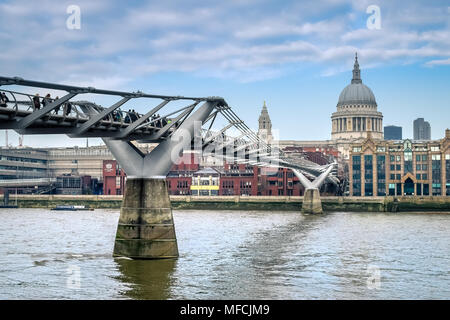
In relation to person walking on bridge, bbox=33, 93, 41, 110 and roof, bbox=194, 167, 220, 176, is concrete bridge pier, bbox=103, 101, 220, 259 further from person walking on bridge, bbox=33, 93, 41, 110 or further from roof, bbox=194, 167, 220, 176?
roof, bbox=194, 167, 220, 176

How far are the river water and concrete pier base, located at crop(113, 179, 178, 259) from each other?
2.92 ft

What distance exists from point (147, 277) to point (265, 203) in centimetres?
7792

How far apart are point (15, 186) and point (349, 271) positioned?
11018 centimetres

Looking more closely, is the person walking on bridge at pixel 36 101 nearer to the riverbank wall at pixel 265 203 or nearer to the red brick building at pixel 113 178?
the riverbank wall at pixel 265 203

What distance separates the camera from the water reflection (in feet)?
89.3

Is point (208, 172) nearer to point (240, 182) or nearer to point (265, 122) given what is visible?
point (240, 182)

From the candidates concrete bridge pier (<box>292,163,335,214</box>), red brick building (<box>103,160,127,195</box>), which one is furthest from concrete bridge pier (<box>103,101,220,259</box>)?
red brick building (<box>103,160,127,195</box>)

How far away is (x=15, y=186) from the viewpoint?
133375 millimetres

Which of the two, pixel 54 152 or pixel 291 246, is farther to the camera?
pixel 54 152

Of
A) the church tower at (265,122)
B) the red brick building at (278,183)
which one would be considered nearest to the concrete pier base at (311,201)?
the red brick building at (278,183)

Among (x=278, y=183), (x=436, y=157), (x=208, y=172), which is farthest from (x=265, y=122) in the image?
(x=436, y=157)

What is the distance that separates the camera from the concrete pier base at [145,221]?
35.6m

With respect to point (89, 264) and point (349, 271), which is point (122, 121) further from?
point (349, 271)
